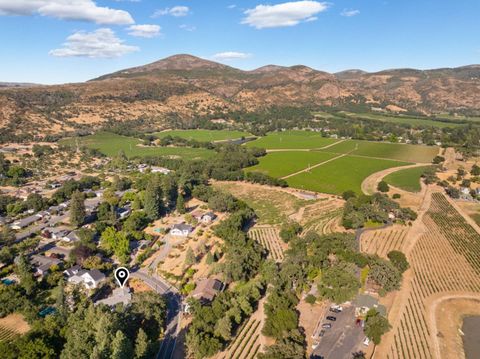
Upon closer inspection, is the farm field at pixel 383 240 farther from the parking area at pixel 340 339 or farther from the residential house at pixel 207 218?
the residential house at pixel 207 218

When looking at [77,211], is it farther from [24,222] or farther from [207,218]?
[207,218]

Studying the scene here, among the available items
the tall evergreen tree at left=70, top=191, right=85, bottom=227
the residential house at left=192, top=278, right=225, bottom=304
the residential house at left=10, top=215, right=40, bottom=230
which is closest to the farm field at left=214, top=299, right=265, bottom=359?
the residential house at left=192, top=278, right=225, bottom=304

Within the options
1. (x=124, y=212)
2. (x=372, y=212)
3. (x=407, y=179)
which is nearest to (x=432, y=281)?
(x=372, y=212)

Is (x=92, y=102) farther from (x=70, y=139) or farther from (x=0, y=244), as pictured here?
(x=0, y=244)

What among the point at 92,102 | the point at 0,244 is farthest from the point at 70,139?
the point at 0,244

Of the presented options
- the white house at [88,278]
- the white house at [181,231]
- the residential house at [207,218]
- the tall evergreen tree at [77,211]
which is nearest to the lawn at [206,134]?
the residential house at [207,218]
